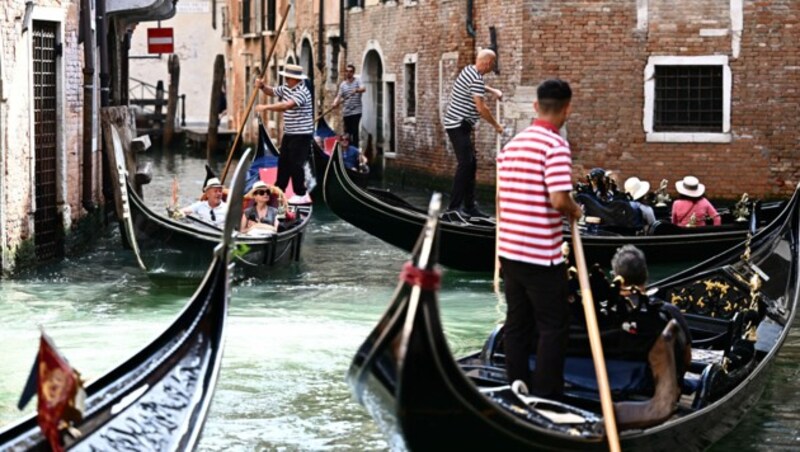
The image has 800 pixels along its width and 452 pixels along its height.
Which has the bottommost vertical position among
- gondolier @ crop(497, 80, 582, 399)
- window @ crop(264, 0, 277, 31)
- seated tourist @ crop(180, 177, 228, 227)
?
seated tourist @ crop(180, 177, 228, 227)

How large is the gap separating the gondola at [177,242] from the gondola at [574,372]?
2.16 meters

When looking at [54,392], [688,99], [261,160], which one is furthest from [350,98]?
[54,392]

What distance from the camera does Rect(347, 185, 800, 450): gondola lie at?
2.45 metres

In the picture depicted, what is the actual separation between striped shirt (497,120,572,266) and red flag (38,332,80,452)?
1.06 metres

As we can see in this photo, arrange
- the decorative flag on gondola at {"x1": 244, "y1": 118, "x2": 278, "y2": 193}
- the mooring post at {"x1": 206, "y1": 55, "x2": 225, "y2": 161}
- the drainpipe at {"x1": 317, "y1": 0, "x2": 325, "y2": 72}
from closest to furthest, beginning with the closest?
the decorative flag on gondola at {"x1": 244, "y1": 118, "x2": 278, "y2": 193} < the drainpipe at {"x1": 317, "y1": 0, "x2": 325, "y2": 72} < the mooring post at {"x1": 206, "y1": 55, "x2": 225, "y2": 161}

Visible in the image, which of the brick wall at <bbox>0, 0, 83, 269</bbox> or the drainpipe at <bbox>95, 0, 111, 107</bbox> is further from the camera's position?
the drainpipe at <bbox>95, 0, 111, 107</bbox>

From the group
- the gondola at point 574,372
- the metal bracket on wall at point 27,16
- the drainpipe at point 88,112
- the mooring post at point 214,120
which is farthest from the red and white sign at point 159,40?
the gondola at point 574,372

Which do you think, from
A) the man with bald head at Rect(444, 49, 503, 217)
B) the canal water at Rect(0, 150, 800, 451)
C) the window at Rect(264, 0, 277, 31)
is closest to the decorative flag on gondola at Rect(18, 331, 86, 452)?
the canal water at Rect(0, 150, 800, 451)

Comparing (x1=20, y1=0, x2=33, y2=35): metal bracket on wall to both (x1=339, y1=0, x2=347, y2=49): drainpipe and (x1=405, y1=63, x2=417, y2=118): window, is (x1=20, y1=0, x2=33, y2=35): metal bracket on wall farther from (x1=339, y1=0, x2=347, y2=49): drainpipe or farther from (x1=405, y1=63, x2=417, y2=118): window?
(x1=339, y1=0, x2=347, y2=49): drainpipe

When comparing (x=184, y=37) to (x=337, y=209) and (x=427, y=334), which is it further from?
(x=427, y=334)

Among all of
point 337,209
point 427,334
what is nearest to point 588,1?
point 337,209

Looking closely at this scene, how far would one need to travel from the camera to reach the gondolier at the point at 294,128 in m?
7.09

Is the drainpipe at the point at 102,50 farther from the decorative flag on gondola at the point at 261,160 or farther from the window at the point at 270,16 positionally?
the window at the point at 270,16

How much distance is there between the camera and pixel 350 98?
11.9 m
